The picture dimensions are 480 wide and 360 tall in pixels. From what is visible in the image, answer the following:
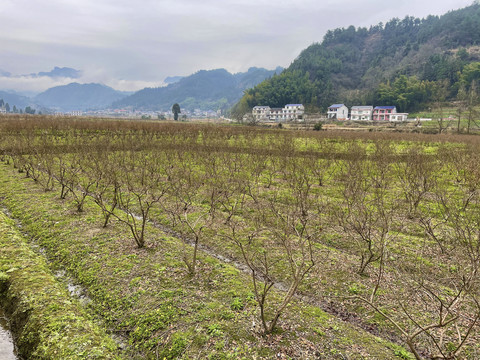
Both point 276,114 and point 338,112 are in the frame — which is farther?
point 276,114

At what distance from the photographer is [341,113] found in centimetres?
9956

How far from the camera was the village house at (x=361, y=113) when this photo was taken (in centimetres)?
9475

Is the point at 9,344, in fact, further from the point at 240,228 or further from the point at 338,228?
the point at 338,228

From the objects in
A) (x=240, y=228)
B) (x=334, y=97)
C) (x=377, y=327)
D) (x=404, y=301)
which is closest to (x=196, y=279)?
(x=240, y=228)

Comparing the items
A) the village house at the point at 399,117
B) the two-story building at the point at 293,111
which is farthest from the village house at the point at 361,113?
the two-story building at the point at 293,111

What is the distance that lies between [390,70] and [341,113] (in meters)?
57.2

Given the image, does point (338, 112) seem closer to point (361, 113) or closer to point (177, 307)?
point (361, 113)

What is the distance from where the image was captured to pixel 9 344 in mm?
5941

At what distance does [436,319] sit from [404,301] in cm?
72

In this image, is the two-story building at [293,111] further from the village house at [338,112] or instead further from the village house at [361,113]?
the village house at [361,113]

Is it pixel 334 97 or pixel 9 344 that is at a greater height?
pixel 334 97

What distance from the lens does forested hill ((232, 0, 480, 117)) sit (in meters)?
94.9

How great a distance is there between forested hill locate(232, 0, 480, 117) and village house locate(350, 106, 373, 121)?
398 inches

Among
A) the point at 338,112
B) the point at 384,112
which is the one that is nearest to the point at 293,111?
the point at 338,112
